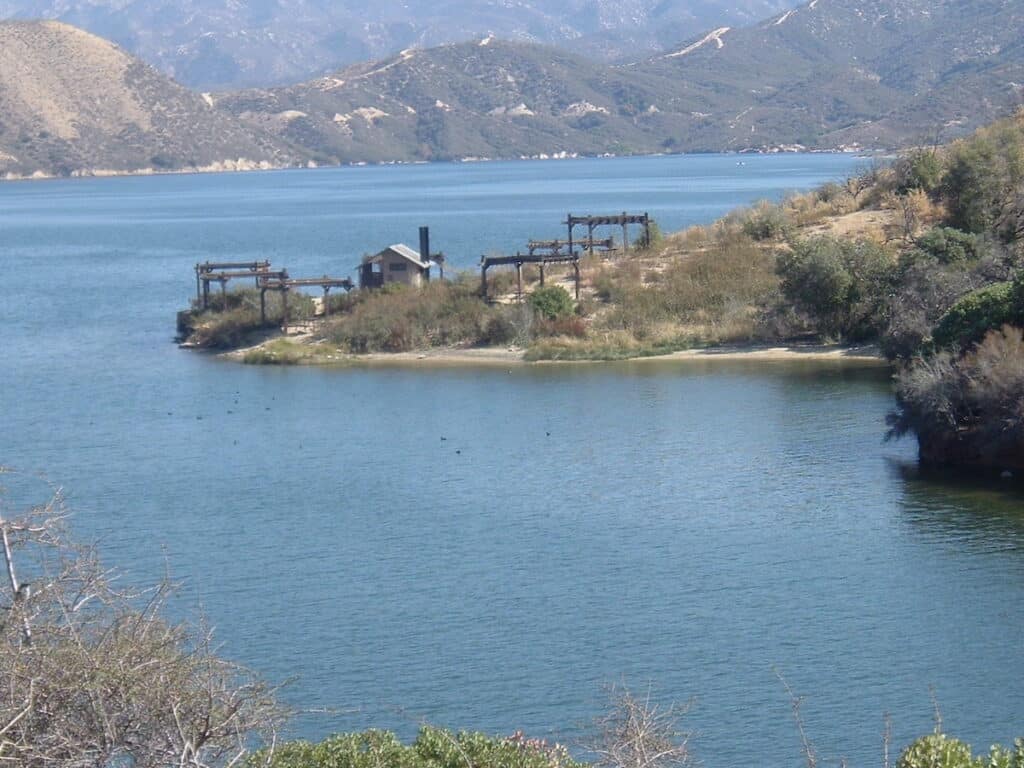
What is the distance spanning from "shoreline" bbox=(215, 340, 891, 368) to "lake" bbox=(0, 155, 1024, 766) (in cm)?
90

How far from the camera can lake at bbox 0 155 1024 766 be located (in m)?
18.1

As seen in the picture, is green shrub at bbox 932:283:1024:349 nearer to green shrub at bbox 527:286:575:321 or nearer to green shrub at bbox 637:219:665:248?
green shrub at bbox 527:286:575:321

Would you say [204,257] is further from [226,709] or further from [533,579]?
[226,709]

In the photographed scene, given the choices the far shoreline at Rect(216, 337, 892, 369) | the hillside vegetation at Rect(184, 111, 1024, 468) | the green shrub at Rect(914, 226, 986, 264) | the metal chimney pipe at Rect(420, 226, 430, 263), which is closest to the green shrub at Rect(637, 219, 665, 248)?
the hillside vegetation at Rect(184, 111, 1024, 468)

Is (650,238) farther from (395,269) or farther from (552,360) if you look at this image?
(552,360)

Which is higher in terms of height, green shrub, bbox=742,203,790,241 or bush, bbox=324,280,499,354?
green shrub, bbox=742,203,790,241

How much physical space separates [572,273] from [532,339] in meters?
5.54

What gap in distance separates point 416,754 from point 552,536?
13230mm

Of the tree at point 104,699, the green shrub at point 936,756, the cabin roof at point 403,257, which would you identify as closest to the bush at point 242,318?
the cabin roof at point 403,257

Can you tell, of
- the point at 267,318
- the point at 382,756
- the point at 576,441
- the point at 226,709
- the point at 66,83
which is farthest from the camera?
the point at 66,83

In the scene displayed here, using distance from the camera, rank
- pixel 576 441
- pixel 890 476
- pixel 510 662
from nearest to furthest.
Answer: pixel 510 662
pixel 890 476
pixel 576 441

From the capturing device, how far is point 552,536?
25000 mm

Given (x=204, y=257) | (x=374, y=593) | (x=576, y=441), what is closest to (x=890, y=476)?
(x=576, y=441)

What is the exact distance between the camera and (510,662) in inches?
752
